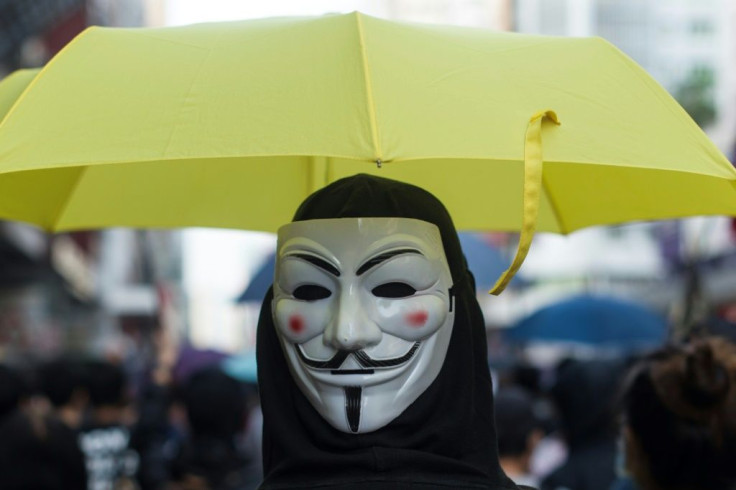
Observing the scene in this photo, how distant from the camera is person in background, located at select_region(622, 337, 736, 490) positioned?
3.48 metres

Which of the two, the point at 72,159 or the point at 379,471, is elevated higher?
the point at 72,159

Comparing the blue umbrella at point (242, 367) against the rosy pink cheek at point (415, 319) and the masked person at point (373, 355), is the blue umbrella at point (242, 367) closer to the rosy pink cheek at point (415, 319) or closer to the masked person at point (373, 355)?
the masked person at point (373, 355)

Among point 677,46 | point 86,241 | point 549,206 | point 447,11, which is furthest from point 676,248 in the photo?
point 447,11

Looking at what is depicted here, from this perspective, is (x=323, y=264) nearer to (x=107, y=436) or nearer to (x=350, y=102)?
(x=350, y=102)

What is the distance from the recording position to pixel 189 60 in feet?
9.18

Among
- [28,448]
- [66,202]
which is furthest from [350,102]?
[28,448]

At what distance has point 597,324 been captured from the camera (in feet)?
33.2

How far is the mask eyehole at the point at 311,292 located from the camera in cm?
292

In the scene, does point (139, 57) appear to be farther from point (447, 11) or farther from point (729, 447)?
point (447, 11)

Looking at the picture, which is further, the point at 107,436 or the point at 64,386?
the point at 64,386

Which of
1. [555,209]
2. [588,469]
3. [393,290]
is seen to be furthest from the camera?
[588,469]

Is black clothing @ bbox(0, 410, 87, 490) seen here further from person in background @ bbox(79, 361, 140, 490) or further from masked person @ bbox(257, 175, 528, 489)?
masked person @ bbox(257, 175, 528, 489)

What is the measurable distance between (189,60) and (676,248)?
3652cm

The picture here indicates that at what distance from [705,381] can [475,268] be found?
3.79 m
